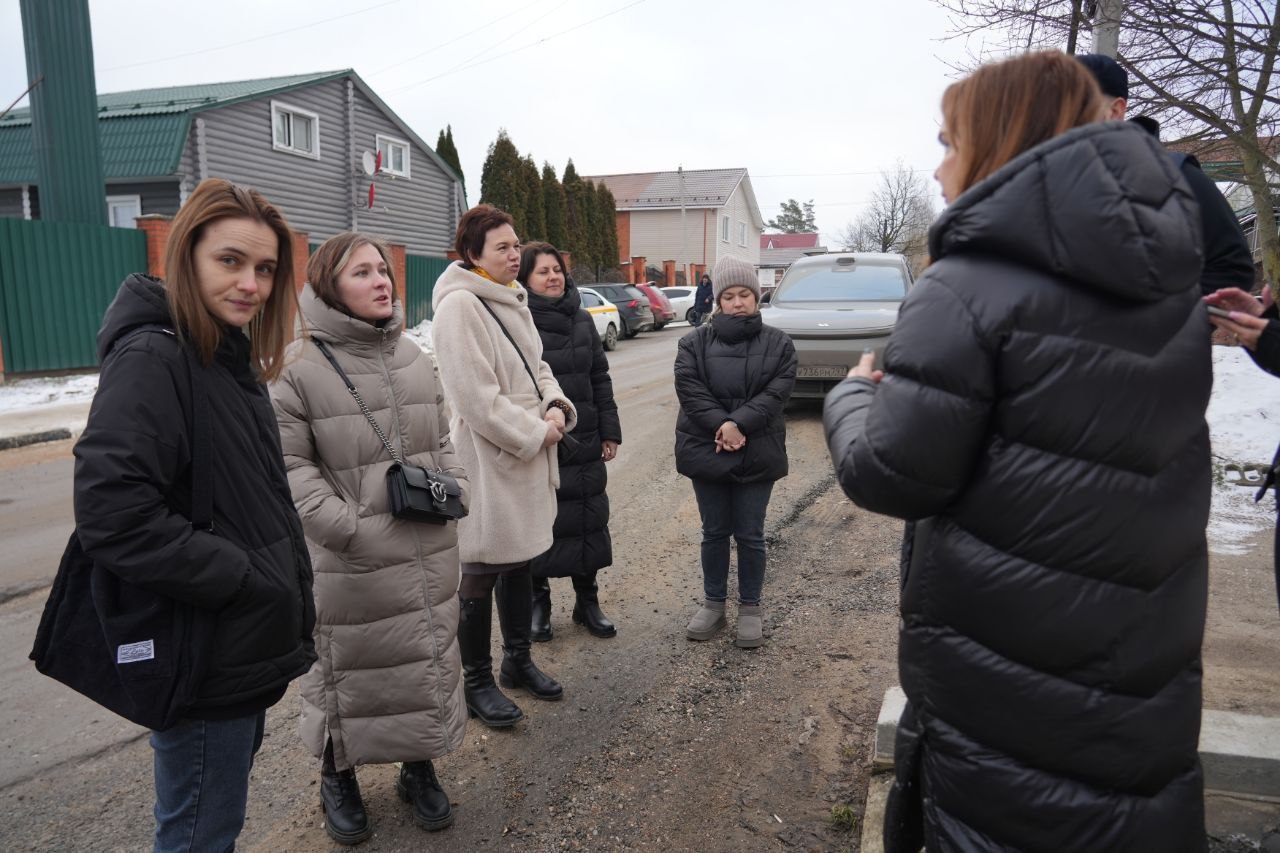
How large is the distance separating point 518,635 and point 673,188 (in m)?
48.0

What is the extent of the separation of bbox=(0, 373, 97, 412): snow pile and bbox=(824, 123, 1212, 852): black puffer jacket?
492 inches

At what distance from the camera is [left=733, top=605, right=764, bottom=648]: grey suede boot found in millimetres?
4449

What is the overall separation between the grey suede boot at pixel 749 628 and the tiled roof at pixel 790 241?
3135 inches

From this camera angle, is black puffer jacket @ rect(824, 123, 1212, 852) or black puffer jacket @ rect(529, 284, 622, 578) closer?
black puffer jacket @ rect(824, 123, 1212, 852)

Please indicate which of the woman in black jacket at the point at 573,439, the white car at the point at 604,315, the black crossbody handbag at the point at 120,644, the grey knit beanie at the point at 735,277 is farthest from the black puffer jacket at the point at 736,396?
the white car at the point at 604,315

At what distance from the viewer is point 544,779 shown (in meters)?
3.31

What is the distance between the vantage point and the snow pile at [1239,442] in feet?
20.2

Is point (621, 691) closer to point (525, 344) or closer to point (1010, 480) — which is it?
point (525, 344)

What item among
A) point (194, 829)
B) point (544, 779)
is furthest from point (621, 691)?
point (194, 829)

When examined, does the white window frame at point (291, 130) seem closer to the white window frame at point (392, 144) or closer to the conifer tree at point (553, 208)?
the white window frame at point (392, 144)

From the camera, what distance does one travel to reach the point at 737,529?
4574 millimetres

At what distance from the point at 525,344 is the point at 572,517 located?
3.27 feet

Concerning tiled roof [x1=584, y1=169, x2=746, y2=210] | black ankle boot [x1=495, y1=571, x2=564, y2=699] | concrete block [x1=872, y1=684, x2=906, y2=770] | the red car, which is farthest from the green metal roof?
tiled roof [x1=584, y1=169, x2=746, y2=210]

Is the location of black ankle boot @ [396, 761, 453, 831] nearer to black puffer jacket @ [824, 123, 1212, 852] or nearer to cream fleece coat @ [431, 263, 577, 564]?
cream fleece coat @ [431, 263, 577, 564]
